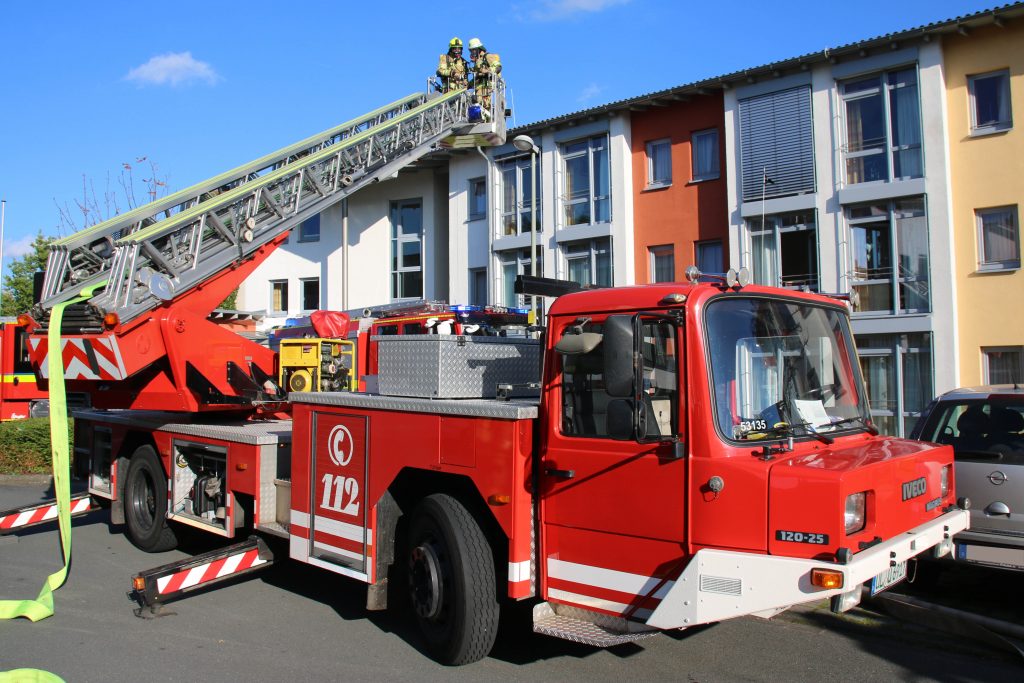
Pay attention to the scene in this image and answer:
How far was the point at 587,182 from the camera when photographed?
70.6 feet

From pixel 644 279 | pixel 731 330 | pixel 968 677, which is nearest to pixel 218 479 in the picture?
pixel 731 330

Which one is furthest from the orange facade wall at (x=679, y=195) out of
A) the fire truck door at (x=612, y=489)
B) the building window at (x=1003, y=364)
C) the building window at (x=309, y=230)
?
the fire truck door at (x=612, y=489)

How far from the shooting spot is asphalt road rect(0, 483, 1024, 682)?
510 cm

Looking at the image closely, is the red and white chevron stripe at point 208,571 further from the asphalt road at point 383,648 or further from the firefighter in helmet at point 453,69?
the firefighter in helmet at point 453,69

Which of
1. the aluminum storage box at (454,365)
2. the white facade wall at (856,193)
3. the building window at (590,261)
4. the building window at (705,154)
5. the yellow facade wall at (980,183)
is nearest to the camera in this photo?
the aluminum storage box at (454,365)

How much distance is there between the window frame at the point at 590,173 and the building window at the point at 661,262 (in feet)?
4.85

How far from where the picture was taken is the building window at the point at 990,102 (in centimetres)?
1543

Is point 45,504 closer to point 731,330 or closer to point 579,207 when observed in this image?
point 731,330

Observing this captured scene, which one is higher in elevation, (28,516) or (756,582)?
(756,582)

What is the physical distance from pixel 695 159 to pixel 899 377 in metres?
7.12

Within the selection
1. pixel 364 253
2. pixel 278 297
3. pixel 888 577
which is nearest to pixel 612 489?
pixel 888 577

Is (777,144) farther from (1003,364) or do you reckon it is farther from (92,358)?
(92,358)

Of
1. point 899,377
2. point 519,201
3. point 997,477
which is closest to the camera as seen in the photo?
point 997,477

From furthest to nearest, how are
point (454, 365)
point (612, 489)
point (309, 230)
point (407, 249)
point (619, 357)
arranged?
1. point (309, 230)
2. point (407, 249)
3. point (454, 365)
4. point (612, 489)
5. point (619, 357)
